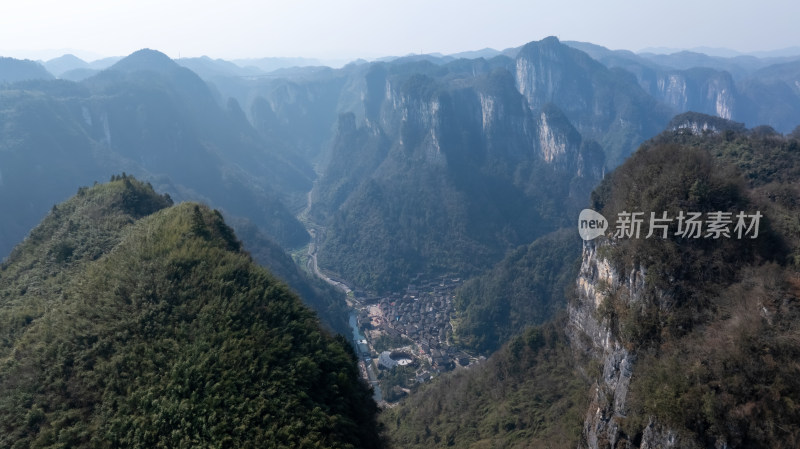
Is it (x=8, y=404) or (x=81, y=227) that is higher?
(x=81, y=227)

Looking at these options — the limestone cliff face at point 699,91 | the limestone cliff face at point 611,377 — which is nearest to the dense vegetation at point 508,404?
the limestone cliff face at point 611,377

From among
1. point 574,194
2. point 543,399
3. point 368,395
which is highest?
point 368,395

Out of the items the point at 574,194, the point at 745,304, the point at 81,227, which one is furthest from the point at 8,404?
the point at 574,194

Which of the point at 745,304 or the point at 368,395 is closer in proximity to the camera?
the point at 745,304

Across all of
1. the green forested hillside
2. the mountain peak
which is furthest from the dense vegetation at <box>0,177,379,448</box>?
the mountain peak

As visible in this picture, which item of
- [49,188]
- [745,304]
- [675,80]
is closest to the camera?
[745,304]

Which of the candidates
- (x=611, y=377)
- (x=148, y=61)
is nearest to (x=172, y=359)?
(x=611, y=377)

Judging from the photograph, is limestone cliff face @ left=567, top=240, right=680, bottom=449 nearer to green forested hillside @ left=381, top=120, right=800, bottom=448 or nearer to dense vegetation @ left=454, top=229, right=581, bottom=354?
green forested hillside @ left=381, top=120, right=800, bottom=448

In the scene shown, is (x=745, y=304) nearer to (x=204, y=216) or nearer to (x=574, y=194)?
(x=204, y=216)
